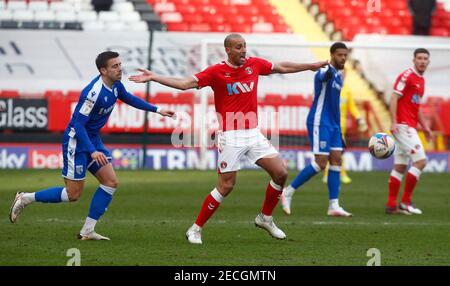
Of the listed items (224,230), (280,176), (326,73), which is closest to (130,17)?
(326,73)

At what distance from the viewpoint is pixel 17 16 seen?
2745 cm

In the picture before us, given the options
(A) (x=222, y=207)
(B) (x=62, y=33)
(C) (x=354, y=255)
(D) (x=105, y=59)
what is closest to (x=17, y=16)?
(B) (x=62, y=33)

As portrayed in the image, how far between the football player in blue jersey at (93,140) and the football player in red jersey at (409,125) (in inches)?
178

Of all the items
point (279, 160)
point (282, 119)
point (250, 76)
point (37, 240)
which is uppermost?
point (250, 76)

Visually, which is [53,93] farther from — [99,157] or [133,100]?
[99,157]

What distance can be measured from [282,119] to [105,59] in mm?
12774

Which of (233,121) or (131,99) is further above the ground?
(131,99)

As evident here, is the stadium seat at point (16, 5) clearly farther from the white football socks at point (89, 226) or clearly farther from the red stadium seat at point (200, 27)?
the white football socks at point (89, 226)

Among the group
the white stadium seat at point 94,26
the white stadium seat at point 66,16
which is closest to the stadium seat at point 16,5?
the white stadium seat at point 66,16

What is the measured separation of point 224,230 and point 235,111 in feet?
5.66

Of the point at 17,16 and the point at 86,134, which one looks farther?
the point at 17,16

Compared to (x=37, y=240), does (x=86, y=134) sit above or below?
above

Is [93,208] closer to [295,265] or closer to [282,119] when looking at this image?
[295,265]

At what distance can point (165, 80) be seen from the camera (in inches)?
393
